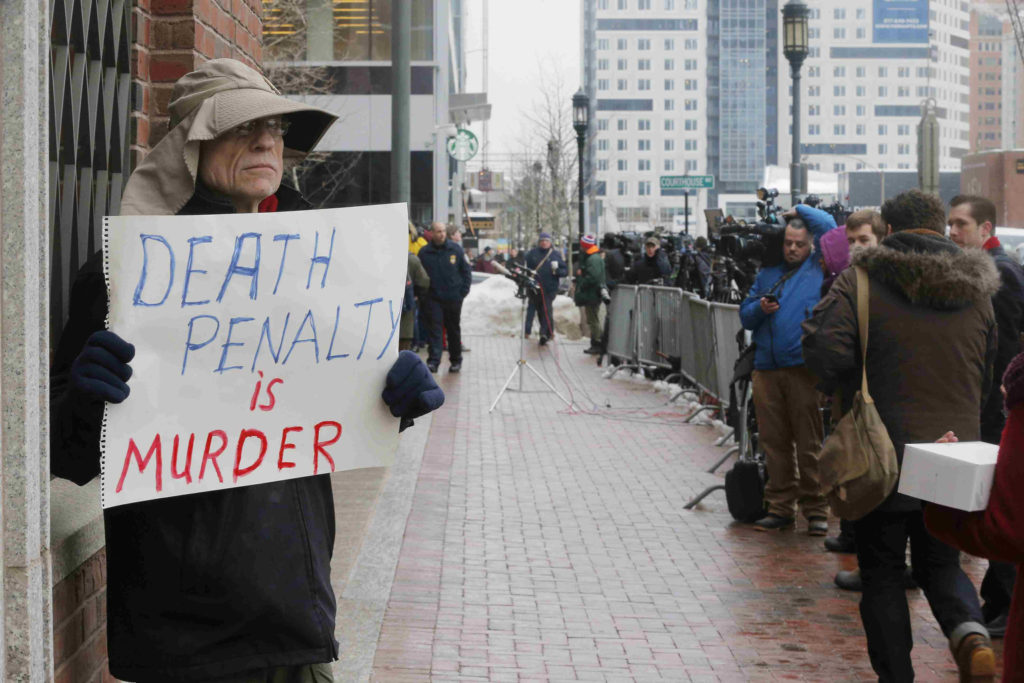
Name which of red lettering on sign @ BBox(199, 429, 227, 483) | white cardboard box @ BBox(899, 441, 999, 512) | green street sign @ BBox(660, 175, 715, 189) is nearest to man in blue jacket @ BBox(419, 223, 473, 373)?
green street sign @ BBox(660, 175, 715, 189)

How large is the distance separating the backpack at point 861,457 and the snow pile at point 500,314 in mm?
22877

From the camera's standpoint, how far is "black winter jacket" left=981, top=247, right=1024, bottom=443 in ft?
20.8

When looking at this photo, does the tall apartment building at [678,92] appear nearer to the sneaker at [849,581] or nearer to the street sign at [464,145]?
the street sign at [464,145]

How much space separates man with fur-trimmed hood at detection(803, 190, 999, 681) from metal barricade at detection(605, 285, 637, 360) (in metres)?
14.1

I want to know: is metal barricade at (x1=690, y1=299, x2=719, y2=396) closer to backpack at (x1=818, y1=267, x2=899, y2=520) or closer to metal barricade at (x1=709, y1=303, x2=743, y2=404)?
metal barricade at (x1=709, y1=303, x2=743, y2=404)

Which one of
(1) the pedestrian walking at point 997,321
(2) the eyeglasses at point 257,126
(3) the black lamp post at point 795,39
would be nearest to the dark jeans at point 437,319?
(3) the black lamp post at point 795,39

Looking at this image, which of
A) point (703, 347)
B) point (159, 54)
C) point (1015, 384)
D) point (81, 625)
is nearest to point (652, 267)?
point (703, 347)

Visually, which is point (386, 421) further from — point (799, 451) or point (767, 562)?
point (799, 451)

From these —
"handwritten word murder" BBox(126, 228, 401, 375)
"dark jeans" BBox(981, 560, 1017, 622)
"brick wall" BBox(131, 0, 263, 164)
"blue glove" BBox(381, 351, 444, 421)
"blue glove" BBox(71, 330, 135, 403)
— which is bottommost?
"dark jeans" BBox(981, 560, 1017, 622)

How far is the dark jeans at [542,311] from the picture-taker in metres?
19.8

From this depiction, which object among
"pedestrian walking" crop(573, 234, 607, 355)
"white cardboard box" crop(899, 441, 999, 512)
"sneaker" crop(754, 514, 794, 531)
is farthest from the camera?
"pedestrian walking" crop(573, 234, 607, 355)

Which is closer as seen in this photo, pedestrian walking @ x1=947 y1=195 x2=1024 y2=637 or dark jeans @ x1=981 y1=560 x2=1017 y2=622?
dark jeans @ x1=981 y1=560 x2=1017 y2=622

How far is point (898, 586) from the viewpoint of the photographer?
4863 millimetres

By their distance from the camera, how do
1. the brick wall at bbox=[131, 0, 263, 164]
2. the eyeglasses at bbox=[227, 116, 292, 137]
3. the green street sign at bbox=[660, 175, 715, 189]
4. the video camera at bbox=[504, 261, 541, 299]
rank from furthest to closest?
1. the green street sign at bbox=[660, 175, 715, 189]
2. the video camera at bbox=[504, 261, 541, 299]
3. the brick wall at bbox=[131, 0, 263, 164]
4. the eyeglasses at bbox=[227, 116, 292, 137]
